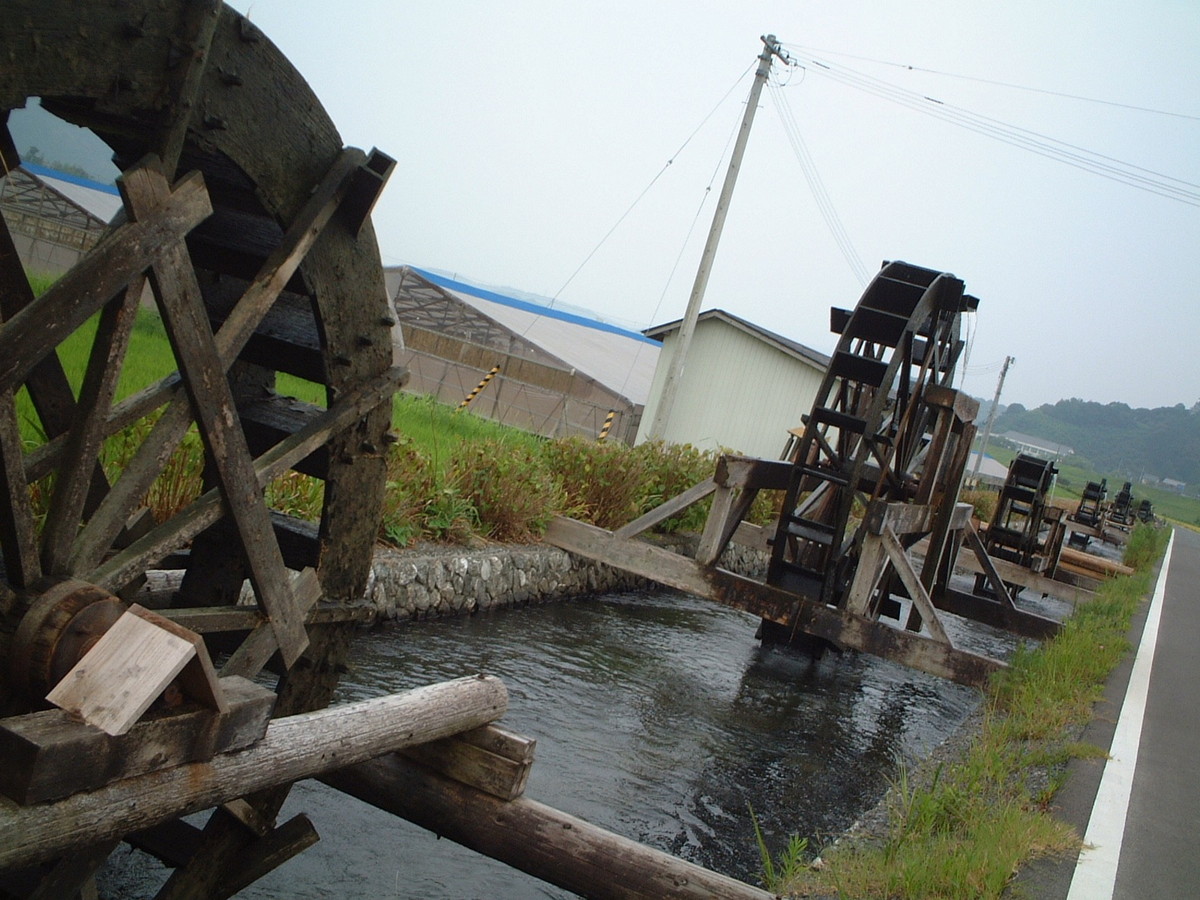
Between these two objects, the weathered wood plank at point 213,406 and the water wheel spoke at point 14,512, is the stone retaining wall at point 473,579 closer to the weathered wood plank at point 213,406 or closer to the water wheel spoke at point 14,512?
the weathered wood plank at point 213,406

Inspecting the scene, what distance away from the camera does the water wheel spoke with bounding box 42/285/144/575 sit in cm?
304

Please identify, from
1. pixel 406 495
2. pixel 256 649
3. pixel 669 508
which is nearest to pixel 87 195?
pixel 406 495

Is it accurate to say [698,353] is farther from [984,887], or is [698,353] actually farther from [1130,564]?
[984,887]

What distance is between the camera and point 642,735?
7.68m

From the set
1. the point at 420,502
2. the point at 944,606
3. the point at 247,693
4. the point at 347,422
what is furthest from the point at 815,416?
the point at 247,693

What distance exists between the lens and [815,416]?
10.2 m

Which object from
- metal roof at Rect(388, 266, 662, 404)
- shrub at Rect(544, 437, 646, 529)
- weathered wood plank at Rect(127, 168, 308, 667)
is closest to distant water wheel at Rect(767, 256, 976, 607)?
shrub at Rect(544, 437, 646, 529)

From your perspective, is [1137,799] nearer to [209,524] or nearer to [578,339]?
[209,524]

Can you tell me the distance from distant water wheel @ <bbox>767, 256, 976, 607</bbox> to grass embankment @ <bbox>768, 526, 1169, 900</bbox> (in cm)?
222

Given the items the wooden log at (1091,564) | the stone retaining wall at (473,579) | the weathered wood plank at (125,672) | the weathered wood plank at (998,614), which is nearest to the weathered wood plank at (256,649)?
the weathered wood plank at (125,672)

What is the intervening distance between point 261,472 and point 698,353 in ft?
68.1

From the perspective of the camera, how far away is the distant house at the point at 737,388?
23.9m

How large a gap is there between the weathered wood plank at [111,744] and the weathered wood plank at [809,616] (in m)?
6.09

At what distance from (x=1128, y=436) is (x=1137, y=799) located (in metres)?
193
